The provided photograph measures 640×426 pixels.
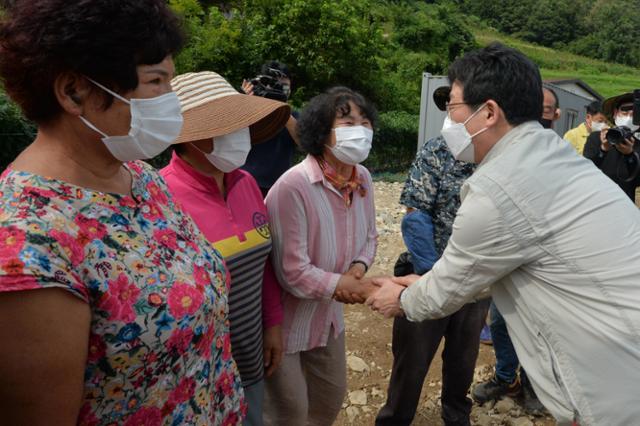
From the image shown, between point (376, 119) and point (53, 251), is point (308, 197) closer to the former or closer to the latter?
point (376, 119)

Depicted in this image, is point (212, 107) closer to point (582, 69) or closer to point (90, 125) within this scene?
point (90, 125)

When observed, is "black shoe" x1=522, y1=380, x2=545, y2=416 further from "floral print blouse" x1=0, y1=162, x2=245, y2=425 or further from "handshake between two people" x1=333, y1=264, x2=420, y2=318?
"floral print blouse" x1=0, y1=162, x2=245, y2=425

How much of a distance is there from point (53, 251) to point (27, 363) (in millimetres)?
229

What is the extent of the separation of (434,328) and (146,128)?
2.00 m

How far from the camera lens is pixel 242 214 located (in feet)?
6.74

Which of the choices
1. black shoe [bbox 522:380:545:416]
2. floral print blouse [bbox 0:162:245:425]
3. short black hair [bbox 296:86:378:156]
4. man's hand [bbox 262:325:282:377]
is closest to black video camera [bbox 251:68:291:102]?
short black hair [bbox 296:86:378:156]

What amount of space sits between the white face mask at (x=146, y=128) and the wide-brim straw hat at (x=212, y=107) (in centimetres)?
37

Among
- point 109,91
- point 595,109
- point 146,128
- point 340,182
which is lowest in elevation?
point 595,109

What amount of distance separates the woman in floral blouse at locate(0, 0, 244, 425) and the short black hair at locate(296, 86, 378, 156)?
1108 mm

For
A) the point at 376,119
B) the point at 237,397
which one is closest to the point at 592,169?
the point at 376,119

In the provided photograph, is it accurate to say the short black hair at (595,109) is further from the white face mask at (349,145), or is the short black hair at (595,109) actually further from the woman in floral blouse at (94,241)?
the woman in floral blouse at (94,241)

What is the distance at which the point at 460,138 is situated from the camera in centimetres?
214

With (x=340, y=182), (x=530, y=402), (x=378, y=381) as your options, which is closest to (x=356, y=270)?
(x=340, y=182)

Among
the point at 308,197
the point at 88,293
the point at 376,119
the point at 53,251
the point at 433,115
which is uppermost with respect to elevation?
the point at 53,251
